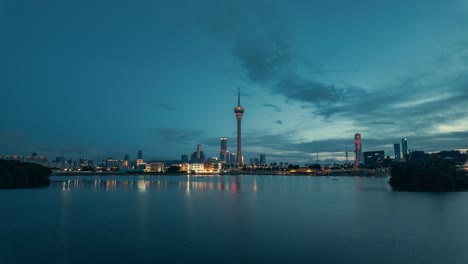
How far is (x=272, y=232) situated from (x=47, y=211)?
75.5 ft

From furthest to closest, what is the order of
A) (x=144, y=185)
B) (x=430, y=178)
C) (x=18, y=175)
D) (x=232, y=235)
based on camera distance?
(x=144, y=185) < (x=18, y=175) < (x=430, y=178) < (x=232, y=235)

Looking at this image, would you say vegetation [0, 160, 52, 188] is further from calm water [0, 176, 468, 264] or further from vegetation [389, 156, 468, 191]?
vegetation [389, 156, 468, 191]

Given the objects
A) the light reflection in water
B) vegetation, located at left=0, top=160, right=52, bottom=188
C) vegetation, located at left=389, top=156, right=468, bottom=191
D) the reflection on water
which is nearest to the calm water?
vegetation, located at left=389, top=156, right=468, bottom=191

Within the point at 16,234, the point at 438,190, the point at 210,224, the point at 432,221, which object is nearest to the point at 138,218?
the point at 210,224

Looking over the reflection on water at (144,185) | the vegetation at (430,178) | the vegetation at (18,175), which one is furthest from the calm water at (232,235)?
the vegetation at (18,175)

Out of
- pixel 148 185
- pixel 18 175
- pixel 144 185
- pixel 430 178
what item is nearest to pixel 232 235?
pixel 430 178

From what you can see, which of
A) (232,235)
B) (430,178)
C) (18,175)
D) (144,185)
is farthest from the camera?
(144,185)

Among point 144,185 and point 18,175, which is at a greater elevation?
point 18,175

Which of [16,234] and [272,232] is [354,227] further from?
[16,234]

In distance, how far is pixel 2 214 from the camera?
31828 mm

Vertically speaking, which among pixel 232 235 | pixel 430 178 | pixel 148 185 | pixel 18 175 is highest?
pixel 18 175

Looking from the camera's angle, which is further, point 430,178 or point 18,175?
point 18,175

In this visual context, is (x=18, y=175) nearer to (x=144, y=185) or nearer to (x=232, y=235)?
(x=144, y=185)

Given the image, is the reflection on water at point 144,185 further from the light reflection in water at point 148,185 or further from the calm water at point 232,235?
the calm water at point 232,235
